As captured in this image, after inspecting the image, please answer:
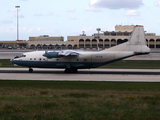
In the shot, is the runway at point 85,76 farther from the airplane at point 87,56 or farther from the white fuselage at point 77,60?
the airplane at point 87,56

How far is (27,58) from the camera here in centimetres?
3734

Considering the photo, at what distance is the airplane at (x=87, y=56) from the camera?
34.8 m

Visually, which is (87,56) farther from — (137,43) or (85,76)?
(137,43)

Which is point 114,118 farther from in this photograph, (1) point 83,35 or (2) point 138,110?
(1) point 83,35

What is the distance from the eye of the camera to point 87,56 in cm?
3584

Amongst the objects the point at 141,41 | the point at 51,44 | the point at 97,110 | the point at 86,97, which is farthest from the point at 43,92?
the point at 51,44

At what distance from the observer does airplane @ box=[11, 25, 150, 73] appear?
3481cm

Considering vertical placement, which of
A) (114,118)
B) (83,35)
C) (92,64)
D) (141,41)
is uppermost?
(83,35)

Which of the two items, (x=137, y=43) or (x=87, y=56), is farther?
(x=87, y=56)

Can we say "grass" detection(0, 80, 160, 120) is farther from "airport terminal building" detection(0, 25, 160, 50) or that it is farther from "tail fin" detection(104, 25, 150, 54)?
"airport terminal building" detection(0, 25, 160, 50)

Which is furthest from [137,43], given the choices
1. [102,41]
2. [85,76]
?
[102,41]

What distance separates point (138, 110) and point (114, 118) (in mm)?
2356

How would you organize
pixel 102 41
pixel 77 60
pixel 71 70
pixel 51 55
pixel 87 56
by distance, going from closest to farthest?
pixel 51 55, pixel 87 56, pixel 77 60, pixel 71 70, pixel 102 41

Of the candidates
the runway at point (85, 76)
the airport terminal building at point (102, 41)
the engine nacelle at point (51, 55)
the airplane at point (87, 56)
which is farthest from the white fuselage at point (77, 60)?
the airport terminal building at point (102, 41)
